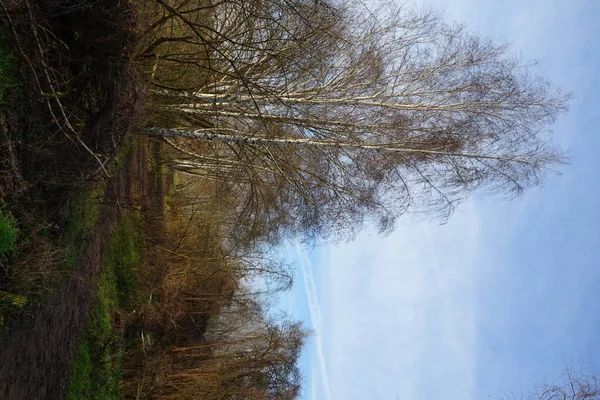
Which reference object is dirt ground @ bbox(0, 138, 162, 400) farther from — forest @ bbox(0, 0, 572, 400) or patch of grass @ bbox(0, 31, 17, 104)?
patch of grass @ bbox(0, 31, 17, 104)

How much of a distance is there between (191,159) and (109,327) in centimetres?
673

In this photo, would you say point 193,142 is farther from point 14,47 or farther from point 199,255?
point 14,47

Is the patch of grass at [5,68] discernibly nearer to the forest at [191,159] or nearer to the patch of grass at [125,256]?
the forest at [191,159]

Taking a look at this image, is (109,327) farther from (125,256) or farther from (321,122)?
(321,122)

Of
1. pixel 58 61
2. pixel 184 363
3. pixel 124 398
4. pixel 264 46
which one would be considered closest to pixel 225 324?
pixel 184 363

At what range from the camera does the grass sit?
861 cm

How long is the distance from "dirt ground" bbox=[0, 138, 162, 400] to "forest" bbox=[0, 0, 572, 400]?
3 cm

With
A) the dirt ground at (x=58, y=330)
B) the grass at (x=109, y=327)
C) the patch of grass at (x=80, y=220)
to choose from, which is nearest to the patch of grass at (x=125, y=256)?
the grass at (x=109, y=327)

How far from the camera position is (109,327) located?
980 cm

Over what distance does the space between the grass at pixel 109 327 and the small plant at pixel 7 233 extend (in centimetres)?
348

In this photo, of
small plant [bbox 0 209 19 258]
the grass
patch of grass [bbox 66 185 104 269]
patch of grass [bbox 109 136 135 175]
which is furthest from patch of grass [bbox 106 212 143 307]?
small plant [bbox 0 209 19 258]

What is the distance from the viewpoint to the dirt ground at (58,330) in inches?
240

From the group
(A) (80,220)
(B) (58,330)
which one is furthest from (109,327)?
(A) (80,220)

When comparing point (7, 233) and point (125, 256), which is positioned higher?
point (125, 256)
